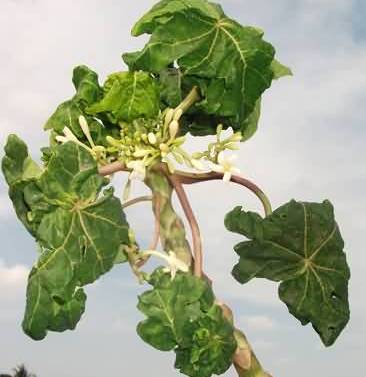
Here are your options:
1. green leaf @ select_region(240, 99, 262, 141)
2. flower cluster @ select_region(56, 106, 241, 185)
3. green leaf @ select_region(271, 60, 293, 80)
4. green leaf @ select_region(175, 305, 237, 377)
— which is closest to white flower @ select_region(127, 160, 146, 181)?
flower cluster @ select_region(56, 106, 241, 185)

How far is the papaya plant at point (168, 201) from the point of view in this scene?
3.92 metres

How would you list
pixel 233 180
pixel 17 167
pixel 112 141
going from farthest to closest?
pixel 233 180
pixel 17 167
pixel 112 141

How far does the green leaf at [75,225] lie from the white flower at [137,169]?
0.13 m

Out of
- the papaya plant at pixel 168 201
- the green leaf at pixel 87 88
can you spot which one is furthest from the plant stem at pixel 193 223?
the green leaf at pixel 87 88

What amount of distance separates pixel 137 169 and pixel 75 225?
352 mm

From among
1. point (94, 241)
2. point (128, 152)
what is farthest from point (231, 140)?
point (94, 241)

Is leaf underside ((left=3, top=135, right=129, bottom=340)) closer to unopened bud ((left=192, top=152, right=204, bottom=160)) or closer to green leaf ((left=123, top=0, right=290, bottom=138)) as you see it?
unopened bud ((left=192, top=152, right=204, bottom=160))

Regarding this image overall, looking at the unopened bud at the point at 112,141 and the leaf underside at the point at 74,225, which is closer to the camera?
the leaf underside at the point at 74,225

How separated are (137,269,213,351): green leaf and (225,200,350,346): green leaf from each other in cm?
44

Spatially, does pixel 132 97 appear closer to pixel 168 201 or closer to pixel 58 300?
pixel 168 201

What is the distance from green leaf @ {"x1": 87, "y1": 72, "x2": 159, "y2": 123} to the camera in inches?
164

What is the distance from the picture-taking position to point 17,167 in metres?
4.25

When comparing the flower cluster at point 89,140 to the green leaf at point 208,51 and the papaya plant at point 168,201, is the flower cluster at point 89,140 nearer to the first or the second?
the papaya plant at point 168,201

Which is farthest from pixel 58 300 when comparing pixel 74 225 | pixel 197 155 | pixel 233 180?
pixel 233 180
